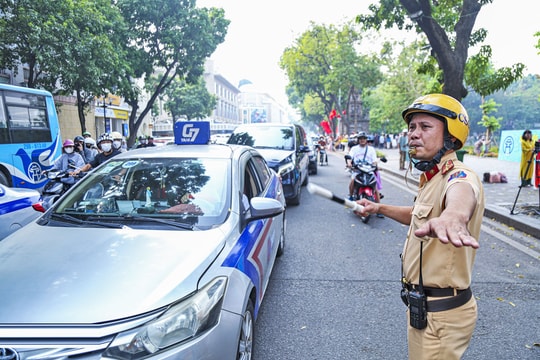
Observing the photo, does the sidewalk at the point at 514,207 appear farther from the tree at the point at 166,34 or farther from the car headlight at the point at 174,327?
the tree at the point at 166,34

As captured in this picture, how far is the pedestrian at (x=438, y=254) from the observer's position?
171 centimetres

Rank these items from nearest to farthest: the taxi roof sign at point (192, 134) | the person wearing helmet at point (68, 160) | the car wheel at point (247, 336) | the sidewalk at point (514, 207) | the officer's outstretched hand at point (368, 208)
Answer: the officer's outstretched hand at point (368, 208) < the car wheel at point (247, 336) < the taxi roof sign at point (192, 134) < the sidewalk at point (514, 207) < the person wearing helmet at point (68, 160)

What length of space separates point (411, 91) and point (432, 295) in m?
33.5

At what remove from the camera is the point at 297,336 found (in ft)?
10.5

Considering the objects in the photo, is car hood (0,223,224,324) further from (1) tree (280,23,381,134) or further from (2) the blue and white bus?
(1) tree (280,23,381,134)

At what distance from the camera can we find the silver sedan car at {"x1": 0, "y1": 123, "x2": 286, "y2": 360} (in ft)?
5.65

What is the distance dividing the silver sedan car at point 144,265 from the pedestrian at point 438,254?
1.00m

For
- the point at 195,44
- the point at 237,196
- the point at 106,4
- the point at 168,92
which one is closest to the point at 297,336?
the point at 237,196

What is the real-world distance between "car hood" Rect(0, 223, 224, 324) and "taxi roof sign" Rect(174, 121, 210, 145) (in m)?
1.97

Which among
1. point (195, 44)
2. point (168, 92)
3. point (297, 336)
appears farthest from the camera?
point (168, 92)

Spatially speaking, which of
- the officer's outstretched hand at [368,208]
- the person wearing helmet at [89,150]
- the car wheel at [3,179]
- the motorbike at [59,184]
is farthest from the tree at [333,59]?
the officer's outstretched hand at [368,208]

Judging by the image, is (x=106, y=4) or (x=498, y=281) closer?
(x=498, y=281)

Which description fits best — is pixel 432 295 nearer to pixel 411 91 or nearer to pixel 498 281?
pixel 498 281

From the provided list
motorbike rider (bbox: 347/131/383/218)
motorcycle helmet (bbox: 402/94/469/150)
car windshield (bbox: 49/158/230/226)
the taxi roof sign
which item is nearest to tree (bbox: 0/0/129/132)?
the taxi roof sign
